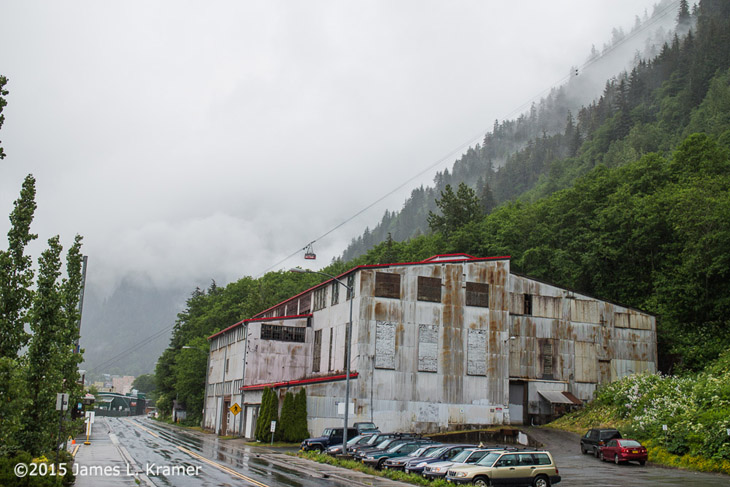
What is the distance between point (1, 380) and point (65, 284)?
14.6 meters

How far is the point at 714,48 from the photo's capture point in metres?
146

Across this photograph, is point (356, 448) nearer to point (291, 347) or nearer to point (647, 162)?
point (291, 347)

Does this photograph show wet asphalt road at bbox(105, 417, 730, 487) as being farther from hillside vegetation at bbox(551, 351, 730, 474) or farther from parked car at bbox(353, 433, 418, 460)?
parked car at bbox(353, 433, 418, 460)

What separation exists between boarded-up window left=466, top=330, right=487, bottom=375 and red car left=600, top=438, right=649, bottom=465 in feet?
56.2

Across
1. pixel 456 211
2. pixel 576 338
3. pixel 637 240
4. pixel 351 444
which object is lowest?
pixel 351 444

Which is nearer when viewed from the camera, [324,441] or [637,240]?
[324,441]

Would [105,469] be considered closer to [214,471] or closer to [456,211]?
[214,471]

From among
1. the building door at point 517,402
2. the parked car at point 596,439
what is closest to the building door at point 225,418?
the building door at point 517,402

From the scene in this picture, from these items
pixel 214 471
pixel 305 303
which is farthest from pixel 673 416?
pixel 305 303

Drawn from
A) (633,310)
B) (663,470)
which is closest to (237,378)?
(633,310)

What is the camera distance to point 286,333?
6538cm

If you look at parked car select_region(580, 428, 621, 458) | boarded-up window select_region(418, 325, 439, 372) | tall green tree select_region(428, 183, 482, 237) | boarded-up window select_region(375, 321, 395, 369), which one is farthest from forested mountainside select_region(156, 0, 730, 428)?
boarded-up window select_region(375, 321, 395, 369)

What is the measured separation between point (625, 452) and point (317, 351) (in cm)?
3284

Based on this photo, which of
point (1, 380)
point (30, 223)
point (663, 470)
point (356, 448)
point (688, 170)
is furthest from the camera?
point (688, 170)
